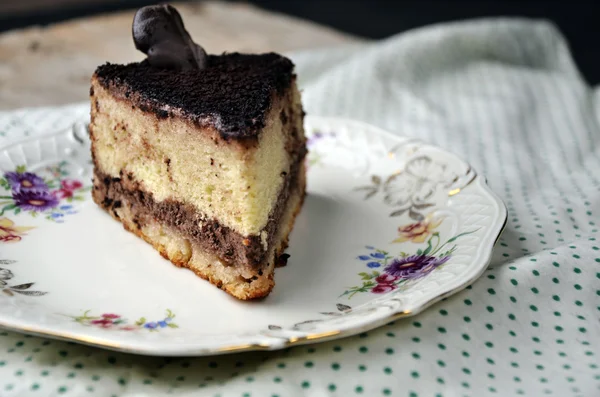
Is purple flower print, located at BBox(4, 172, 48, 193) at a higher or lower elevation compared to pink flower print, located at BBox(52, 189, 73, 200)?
higher

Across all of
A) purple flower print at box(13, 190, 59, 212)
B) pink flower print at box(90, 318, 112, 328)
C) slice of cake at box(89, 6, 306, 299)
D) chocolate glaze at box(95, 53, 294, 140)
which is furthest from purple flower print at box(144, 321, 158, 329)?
purple flower print at box(13, 190, 59, 212)

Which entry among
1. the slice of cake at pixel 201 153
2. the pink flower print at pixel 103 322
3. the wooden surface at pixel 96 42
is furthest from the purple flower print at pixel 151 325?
the wooden surface at pixel 96 42

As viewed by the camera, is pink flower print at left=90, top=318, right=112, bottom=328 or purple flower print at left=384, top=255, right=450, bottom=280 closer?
pink flower print at left=90, top=318, right=112, bottom=328

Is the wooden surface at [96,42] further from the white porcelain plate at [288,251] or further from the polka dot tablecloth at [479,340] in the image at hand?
the white porcelain plate at [288,251]

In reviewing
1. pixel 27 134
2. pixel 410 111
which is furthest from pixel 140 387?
pixel 410 111

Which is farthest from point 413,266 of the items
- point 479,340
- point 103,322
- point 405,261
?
point 103,322

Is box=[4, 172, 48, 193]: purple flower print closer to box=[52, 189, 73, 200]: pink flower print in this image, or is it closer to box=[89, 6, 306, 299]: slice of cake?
box=[52, 189, 73, 200]: pink flower print
